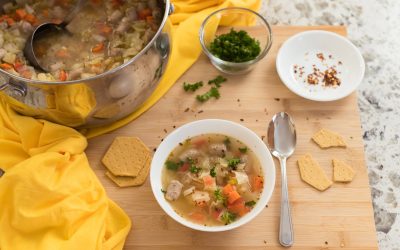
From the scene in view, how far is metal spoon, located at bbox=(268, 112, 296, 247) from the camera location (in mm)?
1603

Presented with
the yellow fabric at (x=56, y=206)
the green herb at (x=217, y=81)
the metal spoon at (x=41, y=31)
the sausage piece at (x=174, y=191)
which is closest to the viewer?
the yellow fabric at (x=56, y=206)

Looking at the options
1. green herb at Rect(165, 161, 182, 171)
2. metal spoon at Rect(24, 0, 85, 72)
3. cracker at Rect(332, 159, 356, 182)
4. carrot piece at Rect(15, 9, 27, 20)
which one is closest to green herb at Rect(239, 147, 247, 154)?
green herb at Rect(165, 161, 182, 171)

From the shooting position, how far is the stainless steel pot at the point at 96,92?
4.93ft

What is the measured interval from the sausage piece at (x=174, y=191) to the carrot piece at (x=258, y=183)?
23 cm

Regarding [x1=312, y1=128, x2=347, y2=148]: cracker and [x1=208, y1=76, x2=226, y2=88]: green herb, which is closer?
[x1=312, y1=128, x2=347, y2=148]: cracker

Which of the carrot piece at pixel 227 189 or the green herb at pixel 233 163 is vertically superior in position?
the green herb at pixel 233 163

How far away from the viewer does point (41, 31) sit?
5.82 ft

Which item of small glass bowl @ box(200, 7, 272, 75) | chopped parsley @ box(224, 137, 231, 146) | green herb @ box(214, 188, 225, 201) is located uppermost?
small glass bowl @ box(200, 7, 272, 75)

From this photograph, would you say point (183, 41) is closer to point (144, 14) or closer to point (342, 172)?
point (144, 14)

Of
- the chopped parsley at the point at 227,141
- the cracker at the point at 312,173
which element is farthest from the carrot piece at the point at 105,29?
the cracker at the point at 312,173

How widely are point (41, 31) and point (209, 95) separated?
0.62 m

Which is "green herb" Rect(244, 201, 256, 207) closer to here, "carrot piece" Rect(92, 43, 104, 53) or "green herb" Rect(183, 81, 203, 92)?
"green herb" Rect(183, 81, 203, 92)

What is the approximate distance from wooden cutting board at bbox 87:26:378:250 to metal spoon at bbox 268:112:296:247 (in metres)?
0.03

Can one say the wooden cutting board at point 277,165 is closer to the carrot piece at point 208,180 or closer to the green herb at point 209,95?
the green herb at point 209,95
